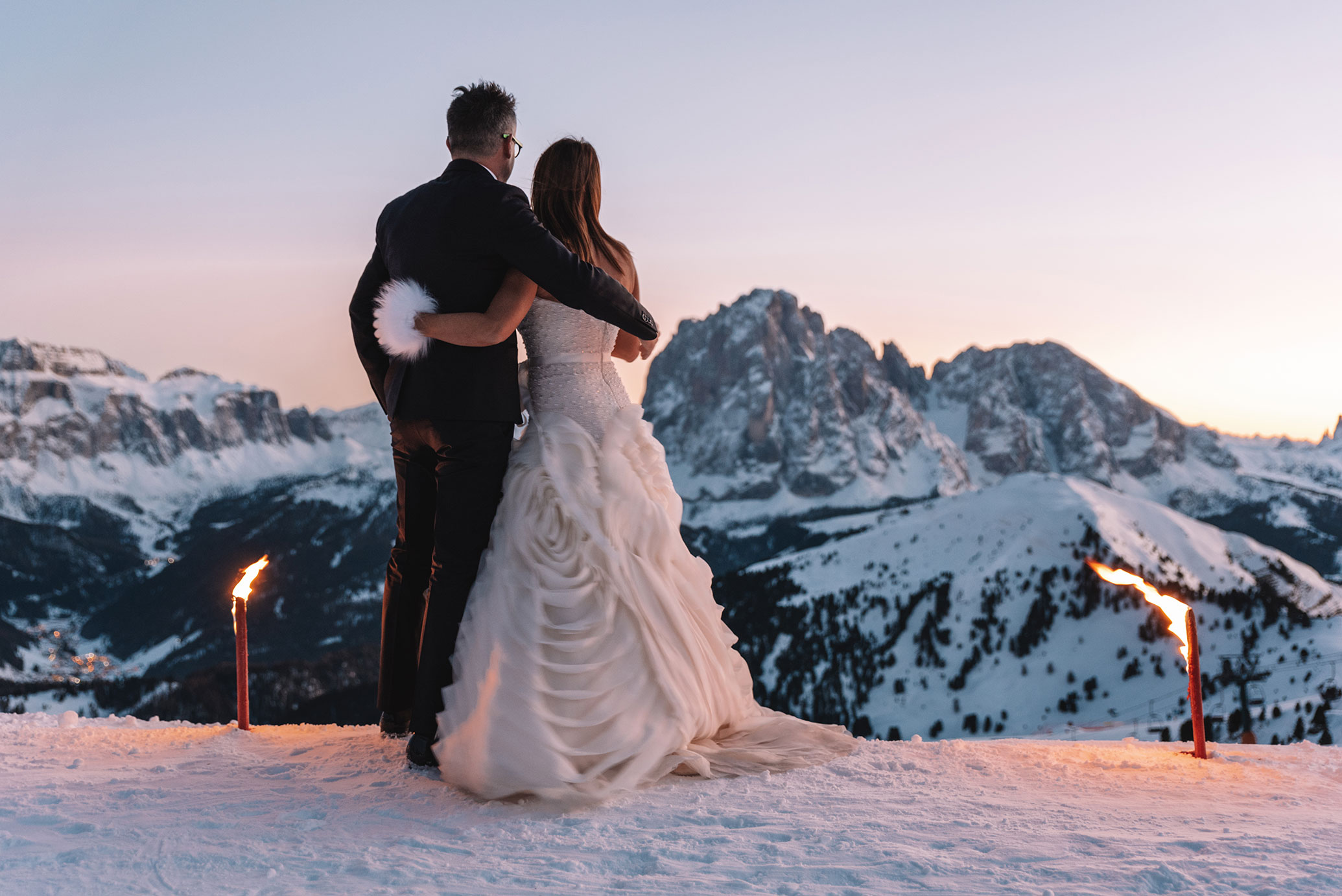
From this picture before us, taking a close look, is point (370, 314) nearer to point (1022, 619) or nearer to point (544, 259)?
point (544, 259)

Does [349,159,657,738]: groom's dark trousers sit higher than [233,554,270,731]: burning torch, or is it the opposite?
[349,159,657,738]: groom's dark trousers

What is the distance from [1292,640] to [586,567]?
107 meters

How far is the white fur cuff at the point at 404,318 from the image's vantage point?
584cm

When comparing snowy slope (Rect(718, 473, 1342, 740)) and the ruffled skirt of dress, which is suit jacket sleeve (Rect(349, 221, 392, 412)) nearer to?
the ruffled skirt of dress

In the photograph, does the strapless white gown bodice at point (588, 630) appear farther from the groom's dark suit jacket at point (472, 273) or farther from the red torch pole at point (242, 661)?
the red torch pole at point (242, 661)

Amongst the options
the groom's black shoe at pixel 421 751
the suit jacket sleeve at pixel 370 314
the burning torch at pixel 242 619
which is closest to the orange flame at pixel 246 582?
the burning torch at pixel 242 619

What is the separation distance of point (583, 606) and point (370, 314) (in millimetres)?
2359

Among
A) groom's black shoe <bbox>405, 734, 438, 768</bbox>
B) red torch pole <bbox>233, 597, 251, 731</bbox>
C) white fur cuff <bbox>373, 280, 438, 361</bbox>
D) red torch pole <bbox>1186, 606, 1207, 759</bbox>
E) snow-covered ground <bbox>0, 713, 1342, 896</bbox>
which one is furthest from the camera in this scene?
red torch pole <bbox>233, 597, 251, 731</bbox>

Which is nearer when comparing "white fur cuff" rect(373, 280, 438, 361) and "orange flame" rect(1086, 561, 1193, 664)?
"white fur cuff" rect(373, 280, 438, 361)

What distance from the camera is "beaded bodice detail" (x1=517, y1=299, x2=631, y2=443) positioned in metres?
6.48

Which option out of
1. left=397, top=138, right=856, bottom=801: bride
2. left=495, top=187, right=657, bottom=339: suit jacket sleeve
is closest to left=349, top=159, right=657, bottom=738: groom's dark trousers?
left=495, top=187, right=657, bottom=339: suit jacket sleeve

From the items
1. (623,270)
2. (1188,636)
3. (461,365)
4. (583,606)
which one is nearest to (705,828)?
(583,606)

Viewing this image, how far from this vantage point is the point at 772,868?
4324 millimetres

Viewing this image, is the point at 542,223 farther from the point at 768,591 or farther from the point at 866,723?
the point at 768,591
